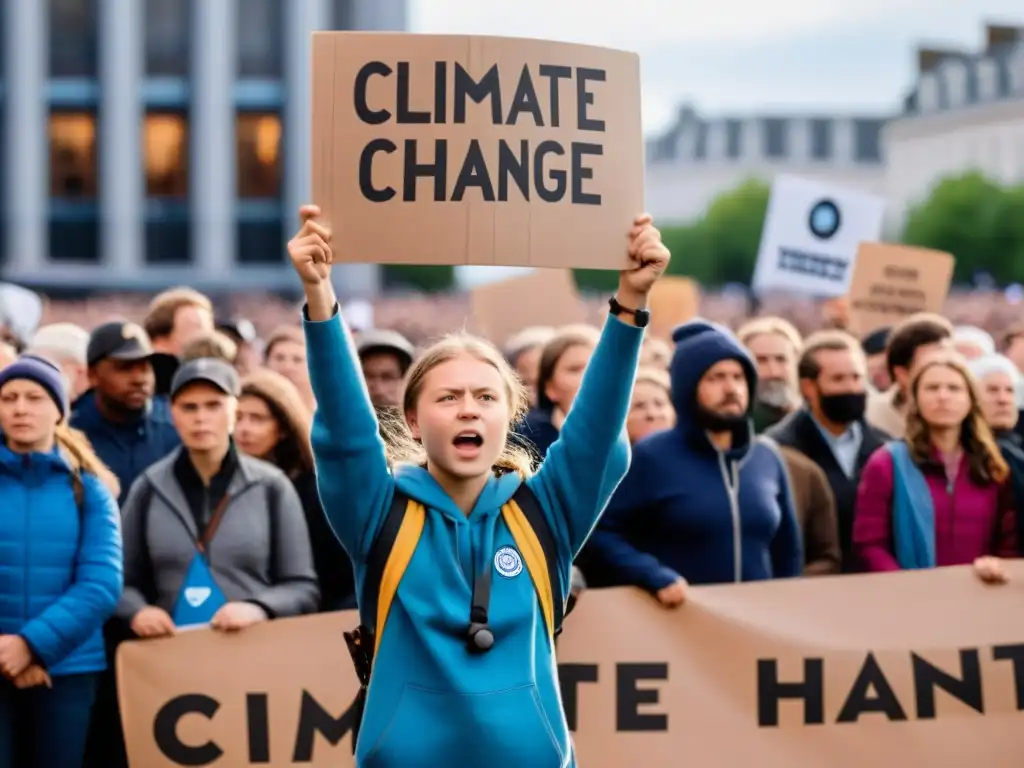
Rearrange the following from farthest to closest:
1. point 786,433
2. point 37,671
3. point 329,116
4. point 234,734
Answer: point 786,433
point 234,734
point 37,671
point 329,116

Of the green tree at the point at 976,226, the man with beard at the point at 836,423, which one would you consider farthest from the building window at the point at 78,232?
the man with beard at the point at 836,423

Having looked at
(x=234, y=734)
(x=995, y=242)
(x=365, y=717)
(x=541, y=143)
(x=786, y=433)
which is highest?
(x=995, y=242)

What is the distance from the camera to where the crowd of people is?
534 centimetres

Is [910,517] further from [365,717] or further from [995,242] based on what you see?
[995,242]

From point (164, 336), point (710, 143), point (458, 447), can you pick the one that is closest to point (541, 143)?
point (458, 447)

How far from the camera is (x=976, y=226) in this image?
231 feet

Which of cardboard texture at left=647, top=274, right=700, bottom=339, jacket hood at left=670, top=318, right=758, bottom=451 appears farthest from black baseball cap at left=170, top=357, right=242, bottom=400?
cardboard texture at left=647, top=274, right=700, bottom=339

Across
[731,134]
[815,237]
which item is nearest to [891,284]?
[815,237]

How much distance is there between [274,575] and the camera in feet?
18.7

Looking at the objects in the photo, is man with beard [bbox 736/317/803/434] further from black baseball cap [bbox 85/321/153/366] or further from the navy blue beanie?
the navy blue beanie

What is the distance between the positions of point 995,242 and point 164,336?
214 feet

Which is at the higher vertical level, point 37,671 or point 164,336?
point 164,336

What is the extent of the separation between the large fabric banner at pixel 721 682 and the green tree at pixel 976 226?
6496 cm

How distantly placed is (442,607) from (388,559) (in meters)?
0.15
